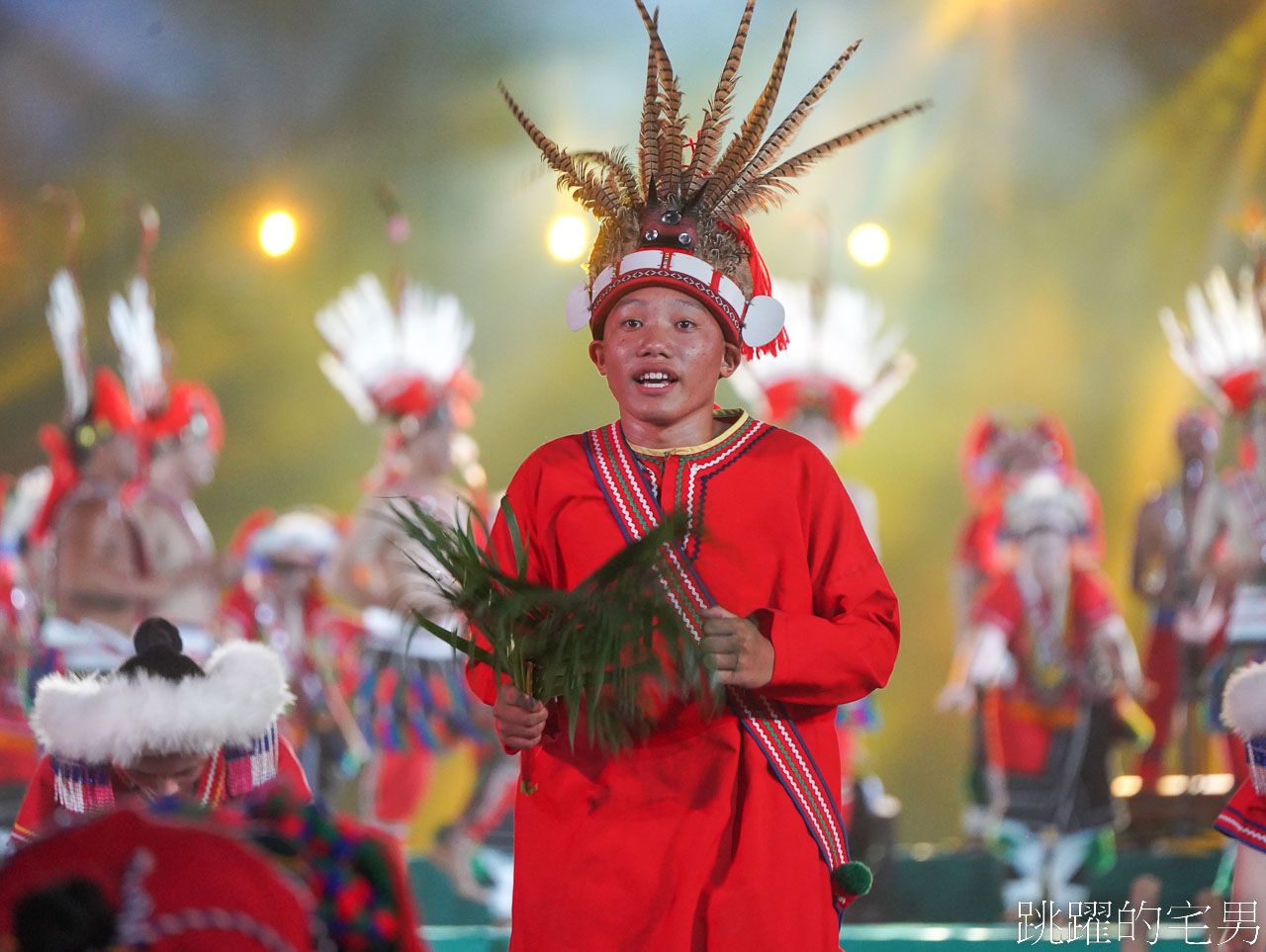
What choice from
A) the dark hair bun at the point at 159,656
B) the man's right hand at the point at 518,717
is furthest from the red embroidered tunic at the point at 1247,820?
the dark hair bun at the point at 159,656

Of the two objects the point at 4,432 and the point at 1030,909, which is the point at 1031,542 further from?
the point at 4,432

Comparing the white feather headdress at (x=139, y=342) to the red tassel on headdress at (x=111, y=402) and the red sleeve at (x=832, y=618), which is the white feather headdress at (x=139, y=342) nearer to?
the red tassel on headdress at (x=111, y=402)

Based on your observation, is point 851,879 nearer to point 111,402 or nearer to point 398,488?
point 398,488

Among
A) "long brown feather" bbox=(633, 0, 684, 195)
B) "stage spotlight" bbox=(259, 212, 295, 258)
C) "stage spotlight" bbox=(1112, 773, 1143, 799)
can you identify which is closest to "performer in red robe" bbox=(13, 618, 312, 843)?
"long brown feather" bbox=(633, 0, 684, 195)

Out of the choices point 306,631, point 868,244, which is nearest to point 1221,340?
point 868,244

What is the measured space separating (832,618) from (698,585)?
0.19m

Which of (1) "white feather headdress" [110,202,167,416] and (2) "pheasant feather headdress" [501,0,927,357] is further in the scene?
(1) "white feather headdress" [110,202,167,416]

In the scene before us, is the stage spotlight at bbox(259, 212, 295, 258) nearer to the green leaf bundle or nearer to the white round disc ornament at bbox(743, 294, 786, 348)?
the white round disc ornament at bbox(743, 294, 786, 348)

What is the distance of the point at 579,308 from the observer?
207 centimetres

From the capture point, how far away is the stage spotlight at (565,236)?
223 inches

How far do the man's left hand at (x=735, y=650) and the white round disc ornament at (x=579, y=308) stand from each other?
1.83ft

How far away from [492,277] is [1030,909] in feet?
10.9

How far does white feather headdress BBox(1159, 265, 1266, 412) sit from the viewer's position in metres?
5.66

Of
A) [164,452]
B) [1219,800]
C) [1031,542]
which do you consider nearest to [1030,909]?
[1219,800]
